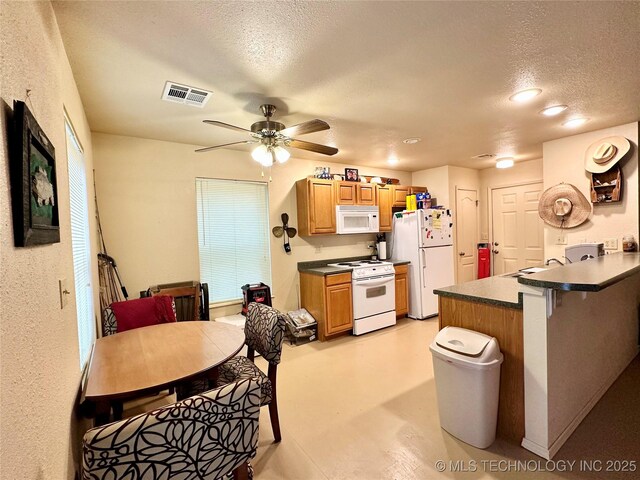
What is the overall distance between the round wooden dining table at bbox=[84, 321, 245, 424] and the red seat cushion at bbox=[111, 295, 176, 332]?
335mm

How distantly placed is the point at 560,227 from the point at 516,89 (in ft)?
7.35

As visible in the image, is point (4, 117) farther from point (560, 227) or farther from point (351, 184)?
point (560, 227)

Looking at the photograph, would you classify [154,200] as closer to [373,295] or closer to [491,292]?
[373,295]

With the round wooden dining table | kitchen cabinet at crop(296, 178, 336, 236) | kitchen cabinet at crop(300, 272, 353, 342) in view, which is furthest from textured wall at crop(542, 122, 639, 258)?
the round wooden dining table

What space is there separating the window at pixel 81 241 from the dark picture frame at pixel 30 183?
0.84 m

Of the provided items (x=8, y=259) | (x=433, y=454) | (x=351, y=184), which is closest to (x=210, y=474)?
(x=8, y=259)

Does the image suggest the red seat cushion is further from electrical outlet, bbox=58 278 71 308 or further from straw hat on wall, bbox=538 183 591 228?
straw hat on wall, bbox=538 183 591 228

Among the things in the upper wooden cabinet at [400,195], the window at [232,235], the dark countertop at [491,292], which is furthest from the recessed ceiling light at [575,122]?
the window at [232,235]

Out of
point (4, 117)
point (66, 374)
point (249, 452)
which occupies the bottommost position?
point (249, 452)

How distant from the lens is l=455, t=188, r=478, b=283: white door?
17.8 ft

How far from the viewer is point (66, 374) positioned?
3.93ft

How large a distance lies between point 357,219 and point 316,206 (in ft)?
2.49

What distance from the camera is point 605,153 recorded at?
3.35 metres

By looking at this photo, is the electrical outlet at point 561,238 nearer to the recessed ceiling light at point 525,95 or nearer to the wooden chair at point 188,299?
the recessed ceiling light at point 525,95
